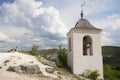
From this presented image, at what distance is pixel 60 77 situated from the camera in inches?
826

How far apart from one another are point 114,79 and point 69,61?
524cm

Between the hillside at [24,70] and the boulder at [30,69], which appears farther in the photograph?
the boulder at [30,69]

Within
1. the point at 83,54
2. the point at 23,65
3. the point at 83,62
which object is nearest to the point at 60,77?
the point at 23,65

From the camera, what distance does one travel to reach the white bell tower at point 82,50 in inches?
995

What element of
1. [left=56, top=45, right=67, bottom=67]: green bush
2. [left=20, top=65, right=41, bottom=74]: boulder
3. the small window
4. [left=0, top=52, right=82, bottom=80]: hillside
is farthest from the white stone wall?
[left=20, top=65, right=41, bottom=74]: boulder

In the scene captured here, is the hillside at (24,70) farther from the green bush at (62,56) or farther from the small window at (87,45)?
the small window at (87,45)

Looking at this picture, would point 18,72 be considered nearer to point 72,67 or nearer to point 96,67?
point 72,67

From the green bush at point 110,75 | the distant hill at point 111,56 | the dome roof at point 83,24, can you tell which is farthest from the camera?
the distant hill at point 111,56

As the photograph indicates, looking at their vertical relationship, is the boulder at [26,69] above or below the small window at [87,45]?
below

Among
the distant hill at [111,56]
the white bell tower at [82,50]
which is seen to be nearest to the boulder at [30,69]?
the white bell tower at [82,50]

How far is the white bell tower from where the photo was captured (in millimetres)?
25281

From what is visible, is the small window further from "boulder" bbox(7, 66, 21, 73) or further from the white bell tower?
"boulder" bbox(7, 66, 21, 73)

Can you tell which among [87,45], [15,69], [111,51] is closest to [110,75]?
[87,45]

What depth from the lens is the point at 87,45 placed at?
27.6 metres
